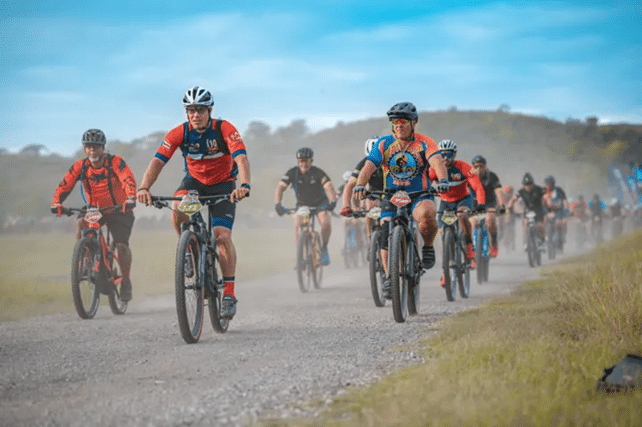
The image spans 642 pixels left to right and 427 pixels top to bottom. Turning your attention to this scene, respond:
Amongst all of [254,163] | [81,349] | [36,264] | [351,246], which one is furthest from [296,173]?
[254,163]

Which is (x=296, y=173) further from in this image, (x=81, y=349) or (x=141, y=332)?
(x=81, y=349)

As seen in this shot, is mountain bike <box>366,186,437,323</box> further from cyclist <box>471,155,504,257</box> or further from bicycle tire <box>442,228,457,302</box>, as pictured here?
cyclist <box>471,155,504,257</box>

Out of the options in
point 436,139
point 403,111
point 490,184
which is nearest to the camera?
point 403,111

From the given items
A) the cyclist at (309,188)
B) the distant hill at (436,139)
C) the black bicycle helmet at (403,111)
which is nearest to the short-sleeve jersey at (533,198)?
the cyclist at (309,188)

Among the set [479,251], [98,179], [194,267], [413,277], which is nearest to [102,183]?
[98,179]

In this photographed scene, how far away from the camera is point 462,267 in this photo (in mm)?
12773

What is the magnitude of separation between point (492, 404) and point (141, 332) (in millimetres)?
5491

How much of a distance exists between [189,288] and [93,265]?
11.2 ft

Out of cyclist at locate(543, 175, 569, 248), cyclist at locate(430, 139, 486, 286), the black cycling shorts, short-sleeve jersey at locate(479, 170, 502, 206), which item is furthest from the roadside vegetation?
→ cyclist at locate(543, 175, 569, 248)

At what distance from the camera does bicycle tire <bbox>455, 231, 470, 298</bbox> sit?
1266 cm

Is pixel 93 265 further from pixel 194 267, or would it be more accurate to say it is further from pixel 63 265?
pixel 63 265

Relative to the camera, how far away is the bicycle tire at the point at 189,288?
786 centimetres

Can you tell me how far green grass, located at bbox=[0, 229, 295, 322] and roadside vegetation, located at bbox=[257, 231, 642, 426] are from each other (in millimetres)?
7782

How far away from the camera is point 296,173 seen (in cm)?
1530
